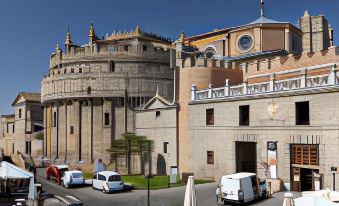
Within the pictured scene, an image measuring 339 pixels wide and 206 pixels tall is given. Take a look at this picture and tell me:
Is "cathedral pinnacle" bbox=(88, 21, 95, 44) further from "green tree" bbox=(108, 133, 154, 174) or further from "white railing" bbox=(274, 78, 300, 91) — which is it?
"white railing" bbox=(274, 78, 300, 91)

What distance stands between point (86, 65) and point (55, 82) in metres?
5.60

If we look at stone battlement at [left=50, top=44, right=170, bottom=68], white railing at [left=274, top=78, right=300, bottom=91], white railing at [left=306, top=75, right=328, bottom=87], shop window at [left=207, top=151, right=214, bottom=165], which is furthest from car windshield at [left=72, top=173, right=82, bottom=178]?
stone battlement at [left=50, top=44, right=170, bottom=68]

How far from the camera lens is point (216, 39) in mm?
49156

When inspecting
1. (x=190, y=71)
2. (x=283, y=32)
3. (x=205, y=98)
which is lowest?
(x=205, y=98)

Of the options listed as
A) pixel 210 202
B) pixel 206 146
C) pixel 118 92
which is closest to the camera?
pixel 210 202

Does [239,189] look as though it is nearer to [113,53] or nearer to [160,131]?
[160,131]

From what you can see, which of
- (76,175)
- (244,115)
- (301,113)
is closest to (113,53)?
(76,175)

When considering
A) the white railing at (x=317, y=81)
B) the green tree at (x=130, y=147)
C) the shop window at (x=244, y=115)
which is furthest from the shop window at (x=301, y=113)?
the green tree at (x=130, y=147)

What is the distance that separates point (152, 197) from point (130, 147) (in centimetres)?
1943

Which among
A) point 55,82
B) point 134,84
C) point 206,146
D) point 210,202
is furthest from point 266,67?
point 55,82

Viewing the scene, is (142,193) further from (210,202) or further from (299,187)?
(299,187)

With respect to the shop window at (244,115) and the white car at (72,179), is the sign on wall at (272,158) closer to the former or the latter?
the shop window at (244,115)

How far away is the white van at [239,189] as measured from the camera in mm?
21578

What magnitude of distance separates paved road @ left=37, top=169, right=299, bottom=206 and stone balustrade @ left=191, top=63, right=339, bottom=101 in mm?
7013
